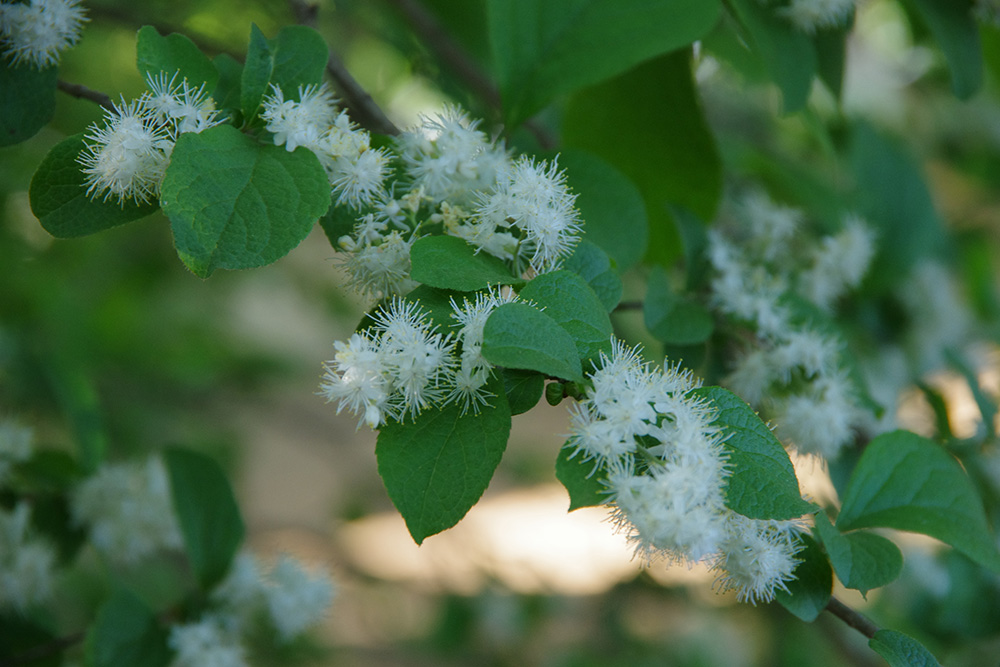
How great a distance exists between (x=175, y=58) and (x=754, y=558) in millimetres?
662

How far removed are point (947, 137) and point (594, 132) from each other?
63.2 inches

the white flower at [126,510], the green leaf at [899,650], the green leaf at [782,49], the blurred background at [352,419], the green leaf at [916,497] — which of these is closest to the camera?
the green leaf at [899,650]

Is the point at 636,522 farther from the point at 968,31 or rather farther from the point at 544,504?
the point at 544,504

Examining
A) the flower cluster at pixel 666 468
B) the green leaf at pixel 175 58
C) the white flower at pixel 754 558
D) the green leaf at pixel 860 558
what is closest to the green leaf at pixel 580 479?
the flower cluster at pixel 666 468

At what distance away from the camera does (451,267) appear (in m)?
0.58

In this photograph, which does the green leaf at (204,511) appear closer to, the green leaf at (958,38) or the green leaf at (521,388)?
the green leaf at (521,388)

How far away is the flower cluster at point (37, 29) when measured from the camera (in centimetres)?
69

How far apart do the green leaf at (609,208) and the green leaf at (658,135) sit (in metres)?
0.18

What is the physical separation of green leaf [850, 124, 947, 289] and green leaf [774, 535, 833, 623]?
36.2 inches

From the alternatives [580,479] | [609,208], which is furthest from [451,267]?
[609,208]

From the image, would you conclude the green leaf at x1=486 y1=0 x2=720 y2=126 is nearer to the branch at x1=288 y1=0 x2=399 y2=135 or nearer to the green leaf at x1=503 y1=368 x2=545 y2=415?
the branch at x1=288 y1=0 x2=399 y2=135

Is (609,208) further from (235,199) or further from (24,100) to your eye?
(24,100)

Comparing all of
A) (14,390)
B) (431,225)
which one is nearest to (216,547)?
(431,225)

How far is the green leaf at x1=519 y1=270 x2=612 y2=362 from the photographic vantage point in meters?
0.56
